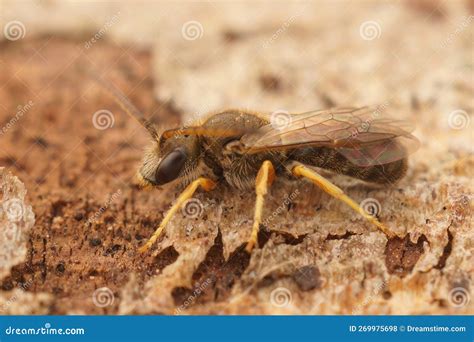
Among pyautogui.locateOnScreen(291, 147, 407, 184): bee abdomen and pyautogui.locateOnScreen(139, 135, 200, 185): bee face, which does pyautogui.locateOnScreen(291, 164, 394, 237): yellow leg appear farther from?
pyautogui.locateOnScreen(139, 135, 200, 185): bee face

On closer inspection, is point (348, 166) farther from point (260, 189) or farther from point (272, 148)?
point (260, 189)

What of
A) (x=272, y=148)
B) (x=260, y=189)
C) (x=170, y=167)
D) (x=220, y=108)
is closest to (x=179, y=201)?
(x=170, y=167)

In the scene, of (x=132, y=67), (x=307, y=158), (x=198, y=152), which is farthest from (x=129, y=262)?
(x=132, y=67)

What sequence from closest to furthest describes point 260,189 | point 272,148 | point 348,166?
point 260,189 → point 272,148 → point 348,166

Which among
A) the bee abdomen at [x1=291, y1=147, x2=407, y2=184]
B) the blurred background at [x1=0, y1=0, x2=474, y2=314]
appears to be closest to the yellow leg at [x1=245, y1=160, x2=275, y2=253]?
the blurred background at [x1=0, y1=0, x2=474, y2=314]

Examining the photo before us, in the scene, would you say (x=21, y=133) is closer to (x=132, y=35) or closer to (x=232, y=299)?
(x=132, y=35)

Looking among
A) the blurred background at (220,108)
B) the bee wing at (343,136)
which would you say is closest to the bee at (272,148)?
the bee wing at (343,136)
